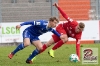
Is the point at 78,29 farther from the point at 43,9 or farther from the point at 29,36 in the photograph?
the point at 43,9

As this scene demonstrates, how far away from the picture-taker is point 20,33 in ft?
69.4

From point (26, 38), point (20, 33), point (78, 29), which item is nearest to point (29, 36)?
point (26, 38)

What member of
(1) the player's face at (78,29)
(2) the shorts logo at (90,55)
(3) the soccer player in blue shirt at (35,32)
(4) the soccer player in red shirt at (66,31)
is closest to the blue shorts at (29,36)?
(3) the soccer player in blue shirt at (35,32)

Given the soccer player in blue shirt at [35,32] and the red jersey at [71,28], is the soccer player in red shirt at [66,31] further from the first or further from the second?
the soccer player in blue shirt at [35,32]

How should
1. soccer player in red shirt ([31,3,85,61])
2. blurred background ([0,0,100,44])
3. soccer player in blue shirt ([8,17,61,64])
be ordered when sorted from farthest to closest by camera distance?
blurred background ([0,0,100,44]) < soccer player in red shirt ([31,3,85,61]) < soccer player in blue shirt ([8,17,61,64])

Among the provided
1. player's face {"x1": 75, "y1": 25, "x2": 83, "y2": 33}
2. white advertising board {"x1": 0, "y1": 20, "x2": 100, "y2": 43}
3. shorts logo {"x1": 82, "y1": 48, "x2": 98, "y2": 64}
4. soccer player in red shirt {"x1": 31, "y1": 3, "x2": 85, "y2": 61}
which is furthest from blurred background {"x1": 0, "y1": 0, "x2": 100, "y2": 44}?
shorts logo {"x1": 82, "y1": 48, "x2": 98, "y2": 64}

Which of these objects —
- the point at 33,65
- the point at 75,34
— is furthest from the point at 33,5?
the point at 33,65

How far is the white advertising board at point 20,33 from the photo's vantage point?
69.4ft

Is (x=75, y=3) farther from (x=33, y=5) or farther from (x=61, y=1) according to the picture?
(x=33, y=5)

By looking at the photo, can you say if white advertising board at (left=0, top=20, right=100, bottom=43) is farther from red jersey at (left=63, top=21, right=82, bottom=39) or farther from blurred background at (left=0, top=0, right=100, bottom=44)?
red jersey at (left=63, top=21, right=82, bottom=39)

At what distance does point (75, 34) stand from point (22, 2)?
10.9 m

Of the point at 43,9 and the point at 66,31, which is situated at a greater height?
the point at 66,31

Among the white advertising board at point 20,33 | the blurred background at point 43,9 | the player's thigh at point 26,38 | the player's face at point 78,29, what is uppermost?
the player's face at point 78,29

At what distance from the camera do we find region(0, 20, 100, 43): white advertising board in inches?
833
